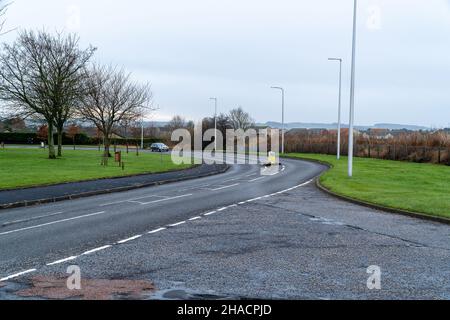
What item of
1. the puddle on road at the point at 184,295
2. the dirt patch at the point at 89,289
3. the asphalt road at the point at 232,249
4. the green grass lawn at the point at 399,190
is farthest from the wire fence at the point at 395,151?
the dirt patch at the point at 89,289

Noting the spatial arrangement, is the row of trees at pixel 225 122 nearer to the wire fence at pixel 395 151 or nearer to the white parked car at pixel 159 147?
the white parked car at pixel 159 147

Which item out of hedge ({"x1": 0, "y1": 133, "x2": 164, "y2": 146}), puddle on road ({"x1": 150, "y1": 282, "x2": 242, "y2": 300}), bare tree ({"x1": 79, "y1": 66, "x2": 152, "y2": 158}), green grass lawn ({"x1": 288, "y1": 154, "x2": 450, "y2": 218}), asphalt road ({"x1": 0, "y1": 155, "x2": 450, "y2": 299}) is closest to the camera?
puddle on road ({"x1": 150, "y1": 282, "x2": 242, "y2": 300})

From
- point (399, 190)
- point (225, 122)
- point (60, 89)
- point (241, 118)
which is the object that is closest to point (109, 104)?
point (60, 89)

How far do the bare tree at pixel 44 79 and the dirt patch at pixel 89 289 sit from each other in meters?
35.9

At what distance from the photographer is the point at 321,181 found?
82.5 ft

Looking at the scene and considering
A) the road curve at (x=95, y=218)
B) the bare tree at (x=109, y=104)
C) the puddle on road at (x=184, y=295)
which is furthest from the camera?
the bare tree at (x=109, y=104)

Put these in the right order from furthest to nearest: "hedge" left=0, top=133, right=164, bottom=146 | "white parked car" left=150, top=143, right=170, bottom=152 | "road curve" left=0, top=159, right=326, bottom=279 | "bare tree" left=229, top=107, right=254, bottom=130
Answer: "bare tree" left=229, top=107, right=254, bottom=130
"hedge" left=0, top=133, right=164, bottom=146
"white parked car" left=150, top=143, right=170, bottom=152
"road curve" left=0, top=159, right=326, bottom=279

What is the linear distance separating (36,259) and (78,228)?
131 inches

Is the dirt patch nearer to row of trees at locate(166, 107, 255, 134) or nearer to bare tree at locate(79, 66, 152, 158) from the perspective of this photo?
bare tree at locate(79, 66, 152, 158)

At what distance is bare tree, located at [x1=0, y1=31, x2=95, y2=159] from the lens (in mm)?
42469

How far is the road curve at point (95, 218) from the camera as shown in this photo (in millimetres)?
9484

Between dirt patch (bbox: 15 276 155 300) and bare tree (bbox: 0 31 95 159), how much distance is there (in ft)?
118

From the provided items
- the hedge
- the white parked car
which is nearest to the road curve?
the white parked car
